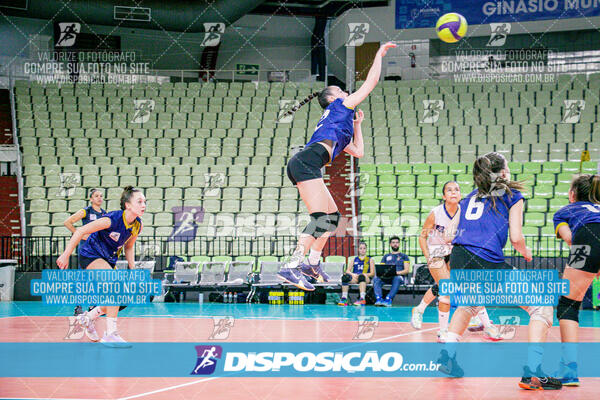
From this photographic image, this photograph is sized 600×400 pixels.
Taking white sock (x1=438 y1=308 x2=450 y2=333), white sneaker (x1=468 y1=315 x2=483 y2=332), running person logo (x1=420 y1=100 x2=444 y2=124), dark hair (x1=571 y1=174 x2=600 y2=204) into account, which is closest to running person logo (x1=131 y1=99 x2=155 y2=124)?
running person logo (x1=420 y1=100 x2=444 y2=124)

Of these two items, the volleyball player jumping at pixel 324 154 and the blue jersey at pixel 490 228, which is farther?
the blue jersey at pixel 490 228

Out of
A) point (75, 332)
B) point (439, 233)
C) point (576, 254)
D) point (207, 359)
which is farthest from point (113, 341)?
point (576, 254)

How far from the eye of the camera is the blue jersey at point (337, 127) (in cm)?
398

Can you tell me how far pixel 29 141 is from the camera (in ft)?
53.2

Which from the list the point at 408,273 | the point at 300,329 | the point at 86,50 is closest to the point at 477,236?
the point at 300,329

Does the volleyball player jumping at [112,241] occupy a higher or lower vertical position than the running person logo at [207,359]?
higher

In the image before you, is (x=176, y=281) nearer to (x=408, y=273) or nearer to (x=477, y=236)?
(x=408, y=273)

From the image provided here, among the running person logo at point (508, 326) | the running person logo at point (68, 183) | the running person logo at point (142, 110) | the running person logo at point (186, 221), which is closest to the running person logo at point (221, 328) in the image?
the running person logo at point (508, 326)

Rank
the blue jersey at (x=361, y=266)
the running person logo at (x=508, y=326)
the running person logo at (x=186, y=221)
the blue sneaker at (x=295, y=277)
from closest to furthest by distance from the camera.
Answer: the blue sneaker at (x=295, y=277)
the running person logo at (x=508, y=326)
the blue jersey at (x=361, y=266)
the running person logo at (x=186, y=221)

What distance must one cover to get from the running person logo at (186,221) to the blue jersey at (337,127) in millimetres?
10024

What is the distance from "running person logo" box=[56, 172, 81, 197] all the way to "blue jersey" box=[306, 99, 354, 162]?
458 inches

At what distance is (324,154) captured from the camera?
393cm

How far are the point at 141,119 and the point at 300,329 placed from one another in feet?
33.8

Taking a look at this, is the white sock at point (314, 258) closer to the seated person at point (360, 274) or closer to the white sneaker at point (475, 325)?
the white sneaker at point (475, 325)
